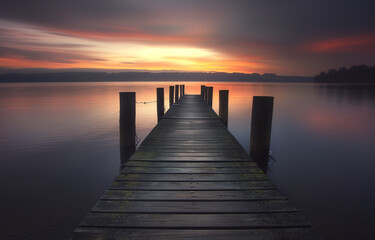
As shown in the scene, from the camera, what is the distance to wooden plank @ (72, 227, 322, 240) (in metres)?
1.98

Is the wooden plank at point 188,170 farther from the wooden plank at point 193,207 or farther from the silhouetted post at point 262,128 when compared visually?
the silhouetted post at point 262,128

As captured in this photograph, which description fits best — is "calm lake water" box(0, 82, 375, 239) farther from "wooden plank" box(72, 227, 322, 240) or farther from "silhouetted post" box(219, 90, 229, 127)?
"wooden plank" box(72, 227, 322, 240)

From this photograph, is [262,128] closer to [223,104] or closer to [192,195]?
[192,195]

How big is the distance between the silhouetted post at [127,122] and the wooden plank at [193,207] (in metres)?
3.11

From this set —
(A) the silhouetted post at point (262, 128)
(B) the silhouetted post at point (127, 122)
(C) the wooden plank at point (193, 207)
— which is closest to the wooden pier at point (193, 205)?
(C) the wooden plank at point (193, 207)

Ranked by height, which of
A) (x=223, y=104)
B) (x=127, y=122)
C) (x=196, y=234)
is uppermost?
(x=223, y=104)

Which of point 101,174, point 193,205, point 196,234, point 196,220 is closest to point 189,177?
point 193,205

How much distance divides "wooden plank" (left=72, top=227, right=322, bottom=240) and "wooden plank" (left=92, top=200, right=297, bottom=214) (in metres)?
0.28

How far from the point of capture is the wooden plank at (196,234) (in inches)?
78.0

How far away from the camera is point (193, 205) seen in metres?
2.46

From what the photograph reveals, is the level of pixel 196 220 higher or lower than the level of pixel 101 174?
higher

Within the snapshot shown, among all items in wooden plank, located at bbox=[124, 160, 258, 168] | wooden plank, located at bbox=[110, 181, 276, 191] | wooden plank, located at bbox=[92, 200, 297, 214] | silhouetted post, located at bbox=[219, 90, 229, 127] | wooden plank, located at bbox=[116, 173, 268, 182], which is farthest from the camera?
silhouetted post, located at bbox=[219, 90, 229, 127]

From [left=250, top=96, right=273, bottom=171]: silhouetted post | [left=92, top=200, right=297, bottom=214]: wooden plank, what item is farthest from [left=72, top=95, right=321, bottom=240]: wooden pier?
[left=250, top=96, right=273, bottom=171]: silhouetted post

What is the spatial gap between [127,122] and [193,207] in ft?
11.6
